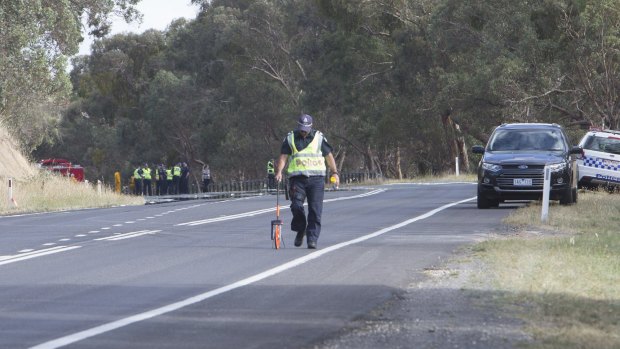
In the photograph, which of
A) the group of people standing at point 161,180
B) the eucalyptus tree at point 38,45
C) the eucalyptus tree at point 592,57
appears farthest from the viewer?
the group of people standing at point 161,180

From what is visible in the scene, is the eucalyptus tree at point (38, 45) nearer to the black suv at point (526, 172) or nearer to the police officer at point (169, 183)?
the police officer at point (169, 183)

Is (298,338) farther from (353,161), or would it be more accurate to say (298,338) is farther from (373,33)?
(353,161)

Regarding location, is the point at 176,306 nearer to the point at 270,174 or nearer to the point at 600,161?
the point at 600,161

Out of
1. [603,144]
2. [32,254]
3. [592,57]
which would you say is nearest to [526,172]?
[603,144]

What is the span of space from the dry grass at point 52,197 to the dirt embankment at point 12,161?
779 millimetres

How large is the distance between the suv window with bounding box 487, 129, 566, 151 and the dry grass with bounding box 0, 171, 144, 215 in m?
13.6

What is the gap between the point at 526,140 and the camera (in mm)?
27531

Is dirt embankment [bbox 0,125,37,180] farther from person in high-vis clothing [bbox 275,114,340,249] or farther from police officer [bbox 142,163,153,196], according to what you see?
person in high-vis clothing [bbox 275,114,340,249]

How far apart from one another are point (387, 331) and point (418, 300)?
192 cm

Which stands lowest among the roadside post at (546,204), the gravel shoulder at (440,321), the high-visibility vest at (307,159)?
the gravel shoulder at (440,321)

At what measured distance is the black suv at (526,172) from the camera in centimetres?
2623

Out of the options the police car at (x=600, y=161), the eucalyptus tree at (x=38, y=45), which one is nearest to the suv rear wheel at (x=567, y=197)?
the police car at (x=600, y=161)

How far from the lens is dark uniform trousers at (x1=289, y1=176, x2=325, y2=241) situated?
17.0m

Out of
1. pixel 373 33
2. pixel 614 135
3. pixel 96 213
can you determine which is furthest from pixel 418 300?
pixel 373 33
